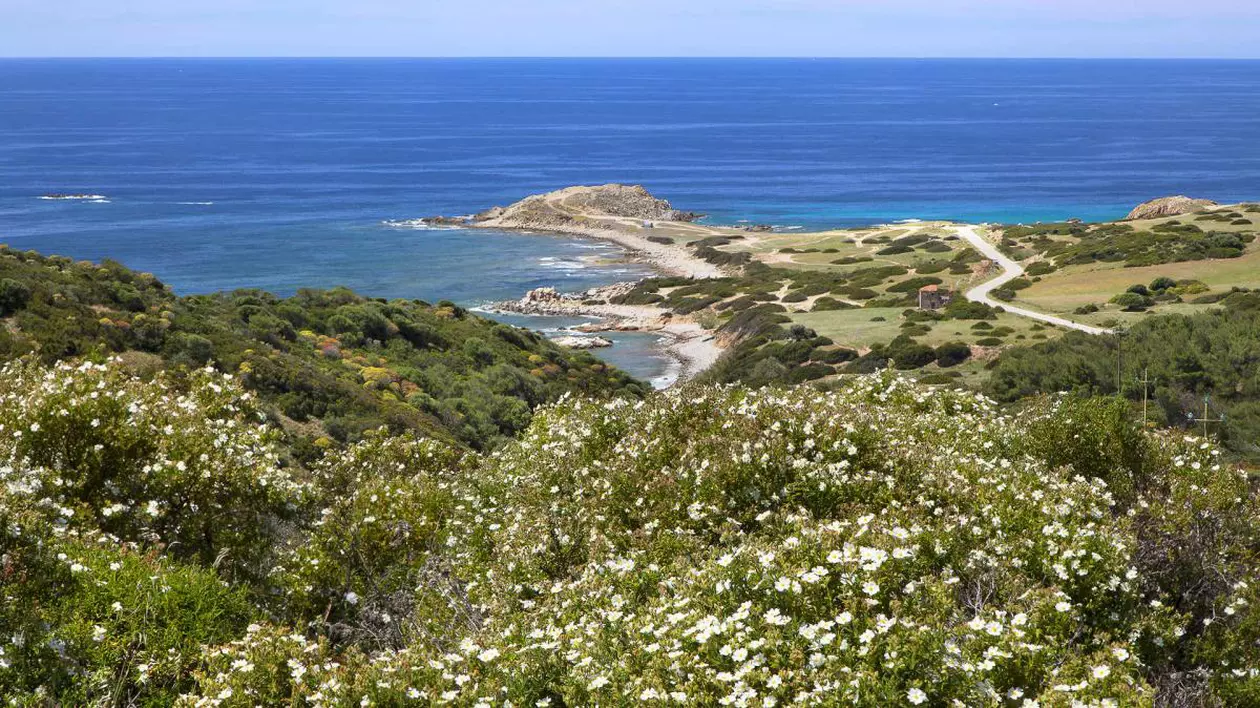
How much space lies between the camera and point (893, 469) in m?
9.49

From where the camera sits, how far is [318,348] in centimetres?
4344

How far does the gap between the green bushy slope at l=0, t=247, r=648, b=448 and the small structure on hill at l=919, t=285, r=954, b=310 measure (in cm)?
2319

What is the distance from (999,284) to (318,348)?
47.1 metres

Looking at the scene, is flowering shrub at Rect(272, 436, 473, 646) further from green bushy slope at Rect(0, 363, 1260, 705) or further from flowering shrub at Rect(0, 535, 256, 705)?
flowering shrub at Rect(0, 535, 256, 705)

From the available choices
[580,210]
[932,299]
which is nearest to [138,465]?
[932,299]

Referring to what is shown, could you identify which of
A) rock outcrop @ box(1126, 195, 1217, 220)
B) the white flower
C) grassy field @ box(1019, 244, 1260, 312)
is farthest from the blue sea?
the white flower

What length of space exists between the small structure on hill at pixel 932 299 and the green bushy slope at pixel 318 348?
23189 millimetres

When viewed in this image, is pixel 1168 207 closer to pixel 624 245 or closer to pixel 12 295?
pixel 624 245

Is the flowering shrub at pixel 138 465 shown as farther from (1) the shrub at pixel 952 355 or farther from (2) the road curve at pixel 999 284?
(2) the road curve at pixel 999 284

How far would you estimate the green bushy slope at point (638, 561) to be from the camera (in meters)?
6.15

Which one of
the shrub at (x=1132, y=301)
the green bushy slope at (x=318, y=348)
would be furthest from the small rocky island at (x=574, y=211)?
the shrub at (x=1132, y=301)

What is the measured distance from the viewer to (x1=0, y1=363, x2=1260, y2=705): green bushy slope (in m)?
6.15

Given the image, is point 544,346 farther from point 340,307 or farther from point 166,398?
point 166,398

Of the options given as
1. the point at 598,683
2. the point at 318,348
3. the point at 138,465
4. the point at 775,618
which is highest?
the point at 775,618
